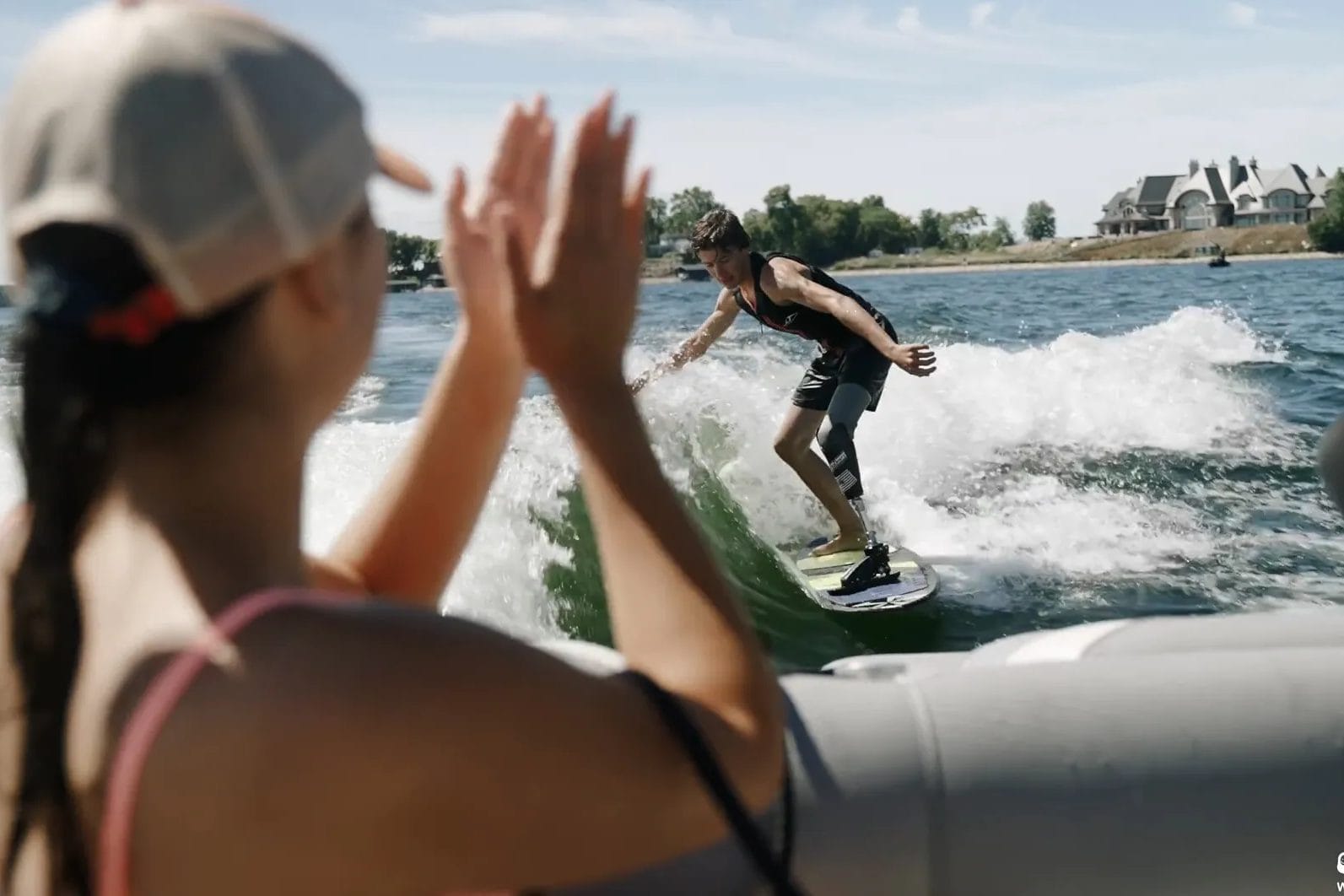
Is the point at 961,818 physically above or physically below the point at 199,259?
below

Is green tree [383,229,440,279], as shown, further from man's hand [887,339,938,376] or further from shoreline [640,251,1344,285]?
shoreline [640,251,1344,285]

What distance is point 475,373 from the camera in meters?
1.27

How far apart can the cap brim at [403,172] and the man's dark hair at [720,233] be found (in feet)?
18.4

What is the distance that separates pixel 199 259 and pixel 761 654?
47 centimetres

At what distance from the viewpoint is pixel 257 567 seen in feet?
2.87

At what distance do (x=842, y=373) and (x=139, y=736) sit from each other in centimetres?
611

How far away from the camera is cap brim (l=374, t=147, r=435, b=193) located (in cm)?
101

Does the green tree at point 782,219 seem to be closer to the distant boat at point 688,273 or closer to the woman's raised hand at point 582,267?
the distant boat at point 688,273

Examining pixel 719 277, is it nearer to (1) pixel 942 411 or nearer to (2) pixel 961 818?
(1) pixel 942 411

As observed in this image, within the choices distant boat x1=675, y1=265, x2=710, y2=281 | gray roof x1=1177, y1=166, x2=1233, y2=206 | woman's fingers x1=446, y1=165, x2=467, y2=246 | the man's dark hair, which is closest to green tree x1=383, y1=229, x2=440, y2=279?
woman's fingers x1=446, y1=165, x2=467, y2=246

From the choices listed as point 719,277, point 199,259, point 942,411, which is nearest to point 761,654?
point 199,259

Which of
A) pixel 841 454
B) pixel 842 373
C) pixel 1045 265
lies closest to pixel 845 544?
pixel 841 454

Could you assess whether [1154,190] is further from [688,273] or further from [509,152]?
[509,152]

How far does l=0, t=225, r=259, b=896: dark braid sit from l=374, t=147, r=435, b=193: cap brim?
0.23 meters
